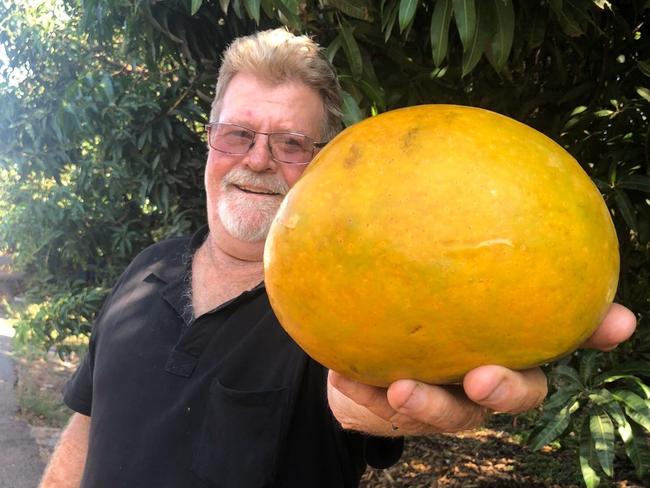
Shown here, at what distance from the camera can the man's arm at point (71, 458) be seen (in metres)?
2.33

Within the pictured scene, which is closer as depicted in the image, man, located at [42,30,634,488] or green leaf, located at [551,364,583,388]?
man, located at [42,30,634,488]

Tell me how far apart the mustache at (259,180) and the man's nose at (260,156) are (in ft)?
0.10

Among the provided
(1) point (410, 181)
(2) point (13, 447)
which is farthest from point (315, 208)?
(2) point (13, 447)

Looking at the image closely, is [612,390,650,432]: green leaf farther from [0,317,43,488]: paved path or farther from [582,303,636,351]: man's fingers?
[0,317,43,488]: paved path

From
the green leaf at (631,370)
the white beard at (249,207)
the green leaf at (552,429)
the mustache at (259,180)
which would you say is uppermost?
the mustache at (259,180)

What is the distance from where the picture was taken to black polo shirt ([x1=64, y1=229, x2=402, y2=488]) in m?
1.73

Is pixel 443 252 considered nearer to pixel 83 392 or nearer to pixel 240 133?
pixel 240 133

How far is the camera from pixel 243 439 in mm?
1743

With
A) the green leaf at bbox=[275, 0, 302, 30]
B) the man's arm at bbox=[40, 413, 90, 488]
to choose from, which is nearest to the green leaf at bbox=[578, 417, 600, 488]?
the green leaf at bbox=[275, 0, 302, 30]

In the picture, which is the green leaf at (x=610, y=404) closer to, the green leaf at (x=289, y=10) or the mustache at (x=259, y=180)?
the mustache at (x=259, y=180)

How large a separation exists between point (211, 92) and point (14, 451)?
10.9ft

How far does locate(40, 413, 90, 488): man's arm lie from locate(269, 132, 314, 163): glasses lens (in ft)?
3.91

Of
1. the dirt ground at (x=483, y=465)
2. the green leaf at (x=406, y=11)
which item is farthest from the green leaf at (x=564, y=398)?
the dirt ground at (x=483, y=465)

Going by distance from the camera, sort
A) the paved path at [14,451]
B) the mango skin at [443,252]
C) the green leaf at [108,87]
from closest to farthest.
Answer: the mango skin at [443,252]
the green leaf at [108,87]
the paved path at [14,451]
